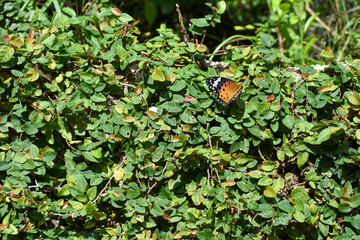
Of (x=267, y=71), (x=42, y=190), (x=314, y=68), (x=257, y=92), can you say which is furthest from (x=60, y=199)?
(x=314, y=68)

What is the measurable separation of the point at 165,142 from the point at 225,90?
1.41 feet

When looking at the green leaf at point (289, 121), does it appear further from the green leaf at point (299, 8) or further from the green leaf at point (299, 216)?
the green leaf at point (299, 8)

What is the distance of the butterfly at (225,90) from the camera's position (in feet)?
5.72

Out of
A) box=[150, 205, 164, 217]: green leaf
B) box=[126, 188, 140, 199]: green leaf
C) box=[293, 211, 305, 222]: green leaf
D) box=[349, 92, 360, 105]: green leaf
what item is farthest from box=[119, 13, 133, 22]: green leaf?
box=[293, 211, 305, 222]: green leaf

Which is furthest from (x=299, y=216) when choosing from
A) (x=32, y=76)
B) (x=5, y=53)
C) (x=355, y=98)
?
(x=5, y=53)

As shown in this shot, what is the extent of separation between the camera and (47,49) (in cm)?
184

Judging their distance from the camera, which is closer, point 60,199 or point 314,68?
point 60,199

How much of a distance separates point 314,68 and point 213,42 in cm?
259

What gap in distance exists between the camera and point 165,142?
6.19 feet

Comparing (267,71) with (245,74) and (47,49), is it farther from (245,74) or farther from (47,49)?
(47,49)

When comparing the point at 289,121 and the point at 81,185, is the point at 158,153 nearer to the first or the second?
the point at 81,185

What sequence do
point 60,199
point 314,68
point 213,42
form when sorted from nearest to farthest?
point 60,199, point 314,68, point 213,42

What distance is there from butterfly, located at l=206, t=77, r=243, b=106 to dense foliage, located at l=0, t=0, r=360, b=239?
0.29ft

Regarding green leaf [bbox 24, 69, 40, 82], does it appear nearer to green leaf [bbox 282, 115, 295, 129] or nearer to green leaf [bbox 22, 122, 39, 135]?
green leaf [bbox 22, 122, 39, 135]
